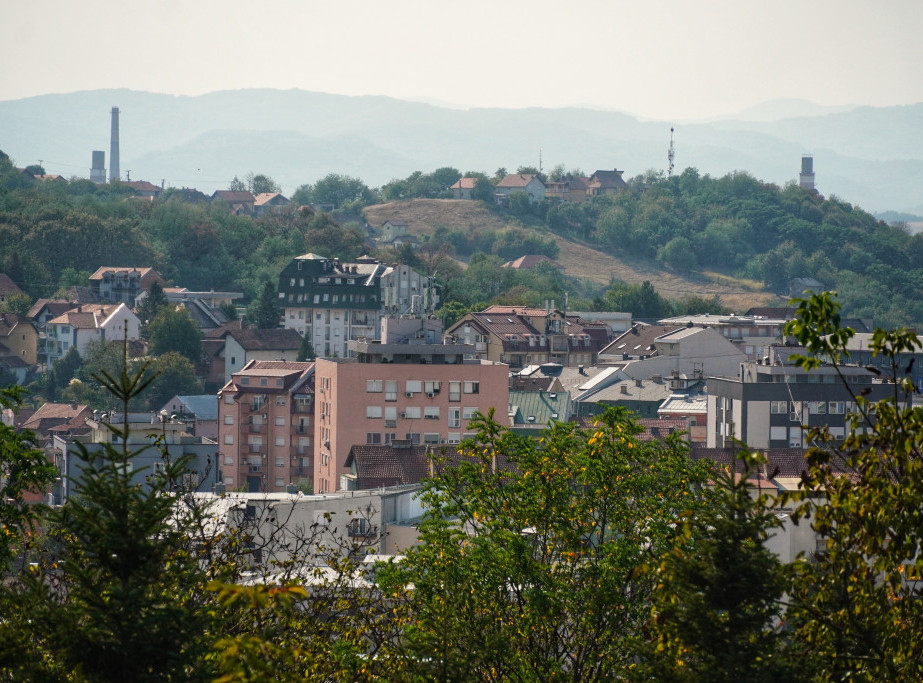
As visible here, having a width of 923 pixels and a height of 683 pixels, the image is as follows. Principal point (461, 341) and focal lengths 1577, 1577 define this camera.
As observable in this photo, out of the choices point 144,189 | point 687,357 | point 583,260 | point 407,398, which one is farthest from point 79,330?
point 144,189

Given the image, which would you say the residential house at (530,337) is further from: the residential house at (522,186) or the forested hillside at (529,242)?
the residential house at (522,186)

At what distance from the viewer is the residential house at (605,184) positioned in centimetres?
17662

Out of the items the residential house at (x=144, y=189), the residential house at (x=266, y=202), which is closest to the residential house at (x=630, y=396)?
the residential house at (x=266, y=202)

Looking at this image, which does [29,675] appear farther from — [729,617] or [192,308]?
[192,308]

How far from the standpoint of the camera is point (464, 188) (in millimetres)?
165500

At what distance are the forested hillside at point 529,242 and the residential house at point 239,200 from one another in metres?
4.56

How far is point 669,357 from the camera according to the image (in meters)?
72.1

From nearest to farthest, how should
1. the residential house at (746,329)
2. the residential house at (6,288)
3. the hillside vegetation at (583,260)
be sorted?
the residential house at (746,329) < the residential house at (6,288) < the hillside vegetation at (583,260)

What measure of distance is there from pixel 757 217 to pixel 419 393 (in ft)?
413

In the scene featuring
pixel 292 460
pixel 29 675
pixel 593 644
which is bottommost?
pixel 292 460

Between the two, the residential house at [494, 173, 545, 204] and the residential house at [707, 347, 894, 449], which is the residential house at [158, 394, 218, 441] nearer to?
the residential house at [707, 347, 894, 449]

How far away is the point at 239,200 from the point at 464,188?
2384 cm

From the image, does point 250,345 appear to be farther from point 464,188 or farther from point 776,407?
point 464,188

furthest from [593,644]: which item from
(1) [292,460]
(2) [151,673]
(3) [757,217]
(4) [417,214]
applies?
(3) [757,217]
